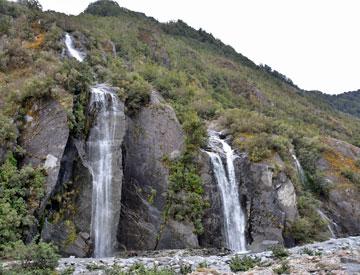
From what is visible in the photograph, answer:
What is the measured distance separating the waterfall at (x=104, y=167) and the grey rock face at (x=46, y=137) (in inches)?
99.3

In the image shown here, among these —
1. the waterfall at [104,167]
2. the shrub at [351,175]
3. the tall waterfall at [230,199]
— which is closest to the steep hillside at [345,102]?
the shrub at [351,175]

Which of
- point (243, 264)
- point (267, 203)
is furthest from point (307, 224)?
point (243, 264)

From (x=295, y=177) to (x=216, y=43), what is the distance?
8226 cm

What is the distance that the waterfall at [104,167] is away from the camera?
962 inches

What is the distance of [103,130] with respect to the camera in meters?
27.3

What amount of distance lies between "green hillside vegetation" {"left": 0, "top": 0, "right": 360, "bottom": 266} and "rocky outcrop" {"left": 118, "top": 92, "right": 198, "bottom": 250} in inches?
37.6

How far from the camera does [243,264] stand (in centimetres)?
1941

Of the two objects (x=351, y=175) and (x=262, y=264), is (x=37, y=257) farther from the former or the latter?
(x=351, y=175)

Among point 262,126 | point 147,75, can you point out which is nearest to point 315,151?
point 262,126

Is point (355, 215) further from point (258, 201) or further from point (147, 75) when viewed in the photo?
point (147, 75)

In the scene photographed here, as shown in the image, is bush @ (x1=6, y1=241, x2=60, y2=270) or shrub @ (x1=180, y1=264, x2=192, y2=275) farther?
shrub @ (x1=180, y1=264, x2=192, y2=275)

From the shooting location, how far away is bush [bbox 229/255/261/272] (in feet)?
61.7

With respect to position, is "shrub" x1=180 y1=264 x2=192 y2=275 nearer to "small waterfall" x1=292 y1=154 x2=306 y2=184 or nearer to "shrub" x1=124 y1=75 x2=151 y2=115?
"shrub" x1=124 y1=75 x2=151 y2=115

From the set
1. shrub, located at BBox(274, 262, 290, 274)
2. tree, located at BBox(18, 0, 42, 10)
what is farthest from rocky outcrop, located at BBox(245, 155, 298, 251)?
tree, located at BBox(18, 0, 42, 10)
